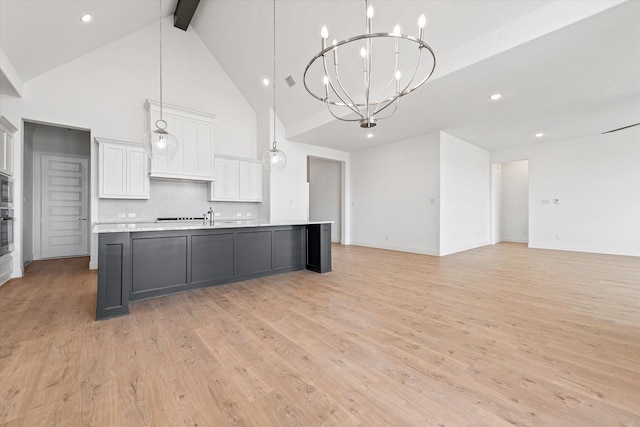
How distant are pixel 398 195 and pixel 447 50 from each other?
3.83 meters

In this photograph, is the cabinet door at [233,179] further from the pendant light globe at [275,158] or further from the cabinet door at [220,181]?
the pendant light globe at [275,158]

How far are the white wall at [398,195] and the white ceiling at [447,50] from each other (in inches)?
27.3

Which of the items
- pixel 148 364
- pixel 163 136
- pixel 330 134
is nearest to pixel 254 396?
pixel 148 364

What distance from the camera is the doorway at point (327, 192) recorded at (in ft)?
28.8

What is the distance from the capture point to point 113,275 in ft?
9.19

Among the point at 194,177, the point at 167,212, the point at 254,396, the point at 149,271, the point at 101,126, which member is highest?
the point at 101,126

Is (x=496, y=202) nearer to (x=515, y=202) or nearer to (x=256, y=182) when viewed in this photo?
(x=515, y=202)

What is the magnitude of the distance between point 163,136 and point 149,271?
1690 mm

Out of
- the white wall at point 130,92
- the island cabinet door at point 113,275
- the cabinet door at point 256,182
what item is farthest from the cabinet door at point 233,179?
the island cabinet door at point 113,275

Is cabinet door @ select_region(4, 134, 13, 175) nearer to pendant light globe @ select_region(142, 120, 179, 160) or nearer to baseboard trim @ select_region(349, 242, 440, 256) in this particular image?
pendant light globe @ select_region(142, 120, 179, 160)

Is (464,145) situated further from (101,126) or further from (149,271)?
(101,126)

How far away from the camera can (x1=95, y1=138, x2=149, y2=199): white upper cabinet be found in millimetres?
4781

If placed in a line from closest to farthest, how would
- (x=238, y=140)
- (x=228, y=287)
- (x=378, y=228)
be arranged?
(x=228, y=287)
(x=238, y=140)
(x=378, y=228)

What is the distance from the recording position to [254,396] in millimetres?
1578
